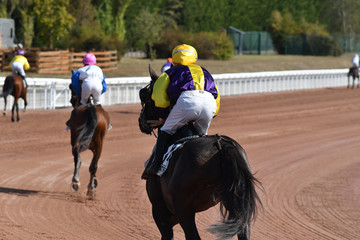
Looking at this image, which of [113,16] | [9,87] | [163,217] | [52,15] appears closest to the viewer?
[163,217]

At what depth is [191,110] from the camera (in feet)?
18.4

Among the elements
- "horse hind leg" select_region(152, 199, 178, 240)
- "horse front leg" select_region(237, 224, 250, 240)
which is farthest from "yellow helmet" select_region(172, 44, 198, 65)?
"horse front leg" select_region(237, 224, 250, 240)

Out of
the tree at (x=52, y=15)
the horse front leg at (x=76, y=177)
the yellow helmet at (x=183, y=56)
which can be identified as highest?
the tree at (x=52, y=15)

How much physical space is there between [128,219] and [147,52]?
132ft

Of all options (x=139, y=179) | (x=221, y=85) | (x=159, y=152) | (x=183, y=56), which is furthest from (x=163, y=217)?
(x=221, y=85)

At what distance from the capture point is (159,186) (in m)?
5.79

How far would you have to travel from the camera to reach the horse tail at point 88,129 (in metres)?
9.77

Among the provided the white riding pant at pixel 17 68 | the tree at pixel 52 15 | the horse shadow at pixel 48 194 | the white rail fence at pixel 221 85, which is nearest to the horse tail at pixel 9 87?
the white riding pant at pixel 17 68

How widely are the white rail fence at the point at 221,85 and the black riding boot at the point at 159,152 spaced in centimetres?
1665

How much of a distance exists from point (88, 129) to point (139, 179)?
181 cm

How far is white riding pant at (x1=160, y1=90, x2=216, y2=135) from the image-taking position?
18.4 feet

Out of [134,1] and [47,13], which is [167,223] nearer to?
[47,13]

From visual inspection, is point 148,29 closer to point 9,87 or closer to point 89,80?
point 9,87

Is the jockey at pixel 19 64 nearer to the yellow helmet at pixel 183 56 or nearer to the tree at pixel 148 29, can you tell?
the yellow helmet at pixel 183 56
